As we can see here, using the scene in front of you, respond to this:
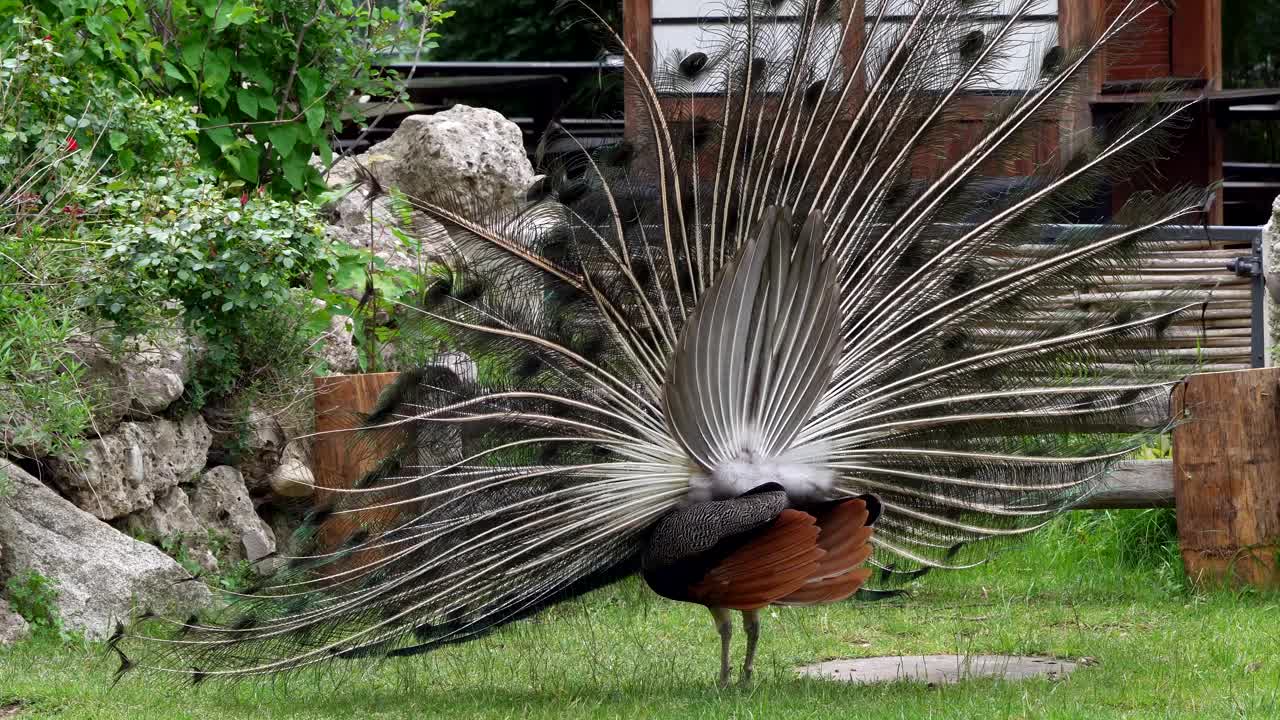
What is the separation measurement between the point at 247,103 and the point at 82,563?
265 centimetres

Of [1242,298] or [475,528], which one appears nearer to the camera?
[475,528]

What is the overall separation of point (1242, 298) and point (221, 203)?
6.14 metres

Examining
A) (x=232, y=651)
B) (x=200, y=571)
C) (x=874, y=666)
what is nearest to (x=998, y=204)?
(x=874, y=666)

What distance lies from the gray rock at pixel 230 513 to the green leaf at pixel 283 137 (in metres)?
1.69

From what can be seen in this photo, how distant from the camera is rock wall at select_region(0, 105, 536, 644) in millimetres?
5973

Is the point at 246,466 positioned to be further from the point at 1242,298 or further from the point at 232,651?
the point at 1242,298

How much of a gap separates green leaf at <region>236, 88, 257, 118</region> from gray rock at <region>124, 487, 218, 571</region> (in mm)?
1980

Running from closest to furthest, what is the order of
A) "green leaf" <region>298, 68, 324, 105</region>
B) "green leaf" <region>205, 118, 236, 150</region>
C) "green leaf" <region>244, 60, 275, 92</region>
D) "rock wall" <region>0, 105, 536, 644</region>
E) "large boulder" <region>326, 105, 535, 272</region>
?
"rock wall" <region>0, 105, 536, 644</region> → "green leaf" <region>205, 118, 236, 150</region> → "green leaf" <region>244, 60, 275, 92</region> → "green leaf" <region>298, 68, 324, 105</region> → "large boulder" <region>326, 105, 535, 272</region>

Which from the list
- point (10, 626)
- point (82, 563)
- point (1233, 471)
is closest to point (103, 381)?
point (82, 563)

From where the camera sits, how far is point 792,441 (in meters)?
4.84

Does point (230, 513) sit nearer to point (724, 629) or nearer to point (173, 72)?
point (173, 72)

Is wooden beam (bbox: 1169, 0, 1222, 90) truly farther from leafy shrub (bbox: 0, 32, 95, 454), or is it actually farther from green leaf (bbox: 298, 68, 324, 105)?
leafy shrub (bbox: 0, 32, 95, 454)

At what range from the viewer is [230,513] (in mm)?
7207

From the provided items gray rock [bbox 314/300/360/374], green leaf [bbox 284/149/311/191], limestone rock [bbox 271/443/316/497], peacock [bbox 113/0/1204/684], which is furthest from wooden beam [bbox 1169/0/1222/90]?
limestone rock [bbox 271/443/316/497]
